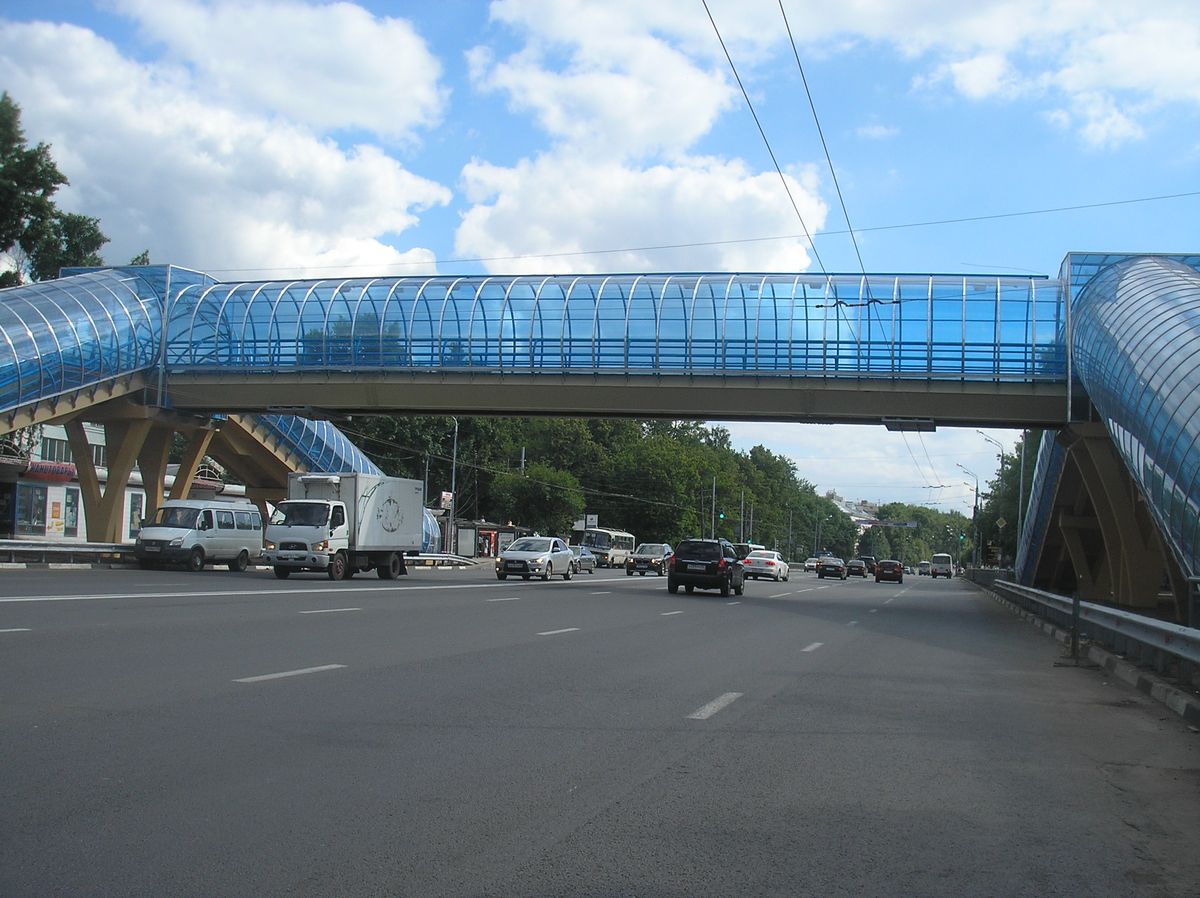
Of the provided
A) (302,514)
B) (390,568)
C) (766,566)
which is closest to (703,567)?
(390,568)

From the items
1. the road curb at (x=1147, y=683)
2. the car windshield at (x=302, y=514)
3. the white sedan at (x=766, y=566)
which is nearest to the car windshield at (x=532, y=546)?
the car windshield at (x=302, y=514)

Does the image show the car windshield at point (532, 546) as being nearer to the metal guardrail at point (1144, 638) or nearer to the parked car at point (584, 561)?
the parked car at point (584, 561)

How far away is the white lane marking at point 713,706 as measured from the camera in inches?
373

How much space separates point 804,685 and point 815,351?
2230 centimetres

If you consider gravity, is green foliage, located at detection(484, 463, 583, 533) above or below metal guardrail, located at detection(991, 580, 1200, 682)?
above

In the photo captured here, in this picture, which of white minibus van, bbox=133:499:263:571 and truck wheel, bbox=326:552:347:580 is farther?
white minibus van, bbox=133:499:263:571

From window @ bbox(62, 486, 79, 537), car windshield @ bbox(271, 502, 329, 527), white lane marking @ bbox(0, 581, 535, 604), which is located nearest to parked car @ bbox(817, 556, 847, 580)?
white lane marking @ bbox(0, 581, 535, 604)

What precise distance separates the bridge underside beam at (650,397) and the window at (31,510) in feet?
65.8

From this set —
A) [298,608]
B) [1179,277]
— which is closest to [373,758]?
[298,608]

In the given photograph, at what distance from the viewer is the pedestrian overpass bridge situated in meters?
32.0

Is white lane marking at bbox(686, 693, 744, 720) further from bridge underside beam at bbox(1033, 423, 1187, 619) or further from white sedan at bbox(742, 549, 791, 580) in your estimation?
white sedan at bbox(742, 549, 791, 580)

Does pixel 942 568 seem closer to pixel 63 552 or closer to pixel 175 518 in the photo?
pixel 175 518

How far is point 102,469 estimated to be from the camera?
6281 centimetres

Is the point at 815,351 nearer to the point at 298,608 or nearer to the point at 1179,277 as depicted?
the point at 1179,277
